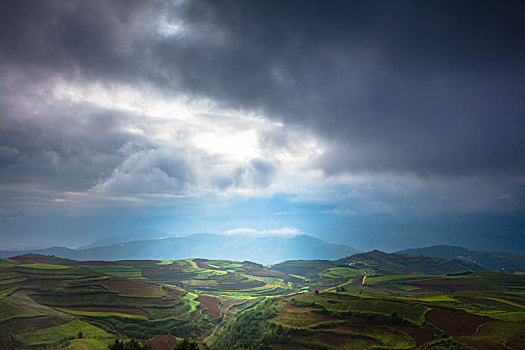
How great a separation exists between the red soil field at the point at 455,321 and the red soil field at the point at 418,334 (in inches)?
151

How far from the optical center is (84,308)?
89.0 meters

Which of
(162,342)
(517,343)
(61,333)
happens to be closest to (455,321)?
(517,343)

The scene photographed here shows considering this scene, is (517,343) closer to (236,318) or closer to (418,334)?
(418,334)

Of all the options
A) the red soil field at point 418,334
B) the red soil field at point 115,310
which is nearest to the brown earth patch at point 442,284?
the red soil field at point 418,334

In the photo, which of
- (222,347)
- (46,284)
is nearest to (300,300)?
(222,347)

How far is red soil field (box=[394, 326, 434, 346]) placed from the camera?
53812 mm

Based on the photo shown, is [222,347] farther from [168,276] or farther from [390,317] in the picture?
[168,276]

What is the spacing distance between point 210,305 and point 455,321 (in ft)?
304

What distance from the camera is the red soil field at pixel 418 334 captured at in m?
53.8

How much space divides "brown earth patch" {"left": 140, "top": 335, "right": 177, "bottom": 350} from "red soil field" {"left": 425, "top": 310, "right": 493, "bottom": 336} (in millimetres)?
64619

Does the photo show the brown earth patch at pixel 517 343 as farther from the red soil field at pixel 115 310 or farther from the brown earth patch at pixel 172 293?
the brown earth patch at pixel 172 293

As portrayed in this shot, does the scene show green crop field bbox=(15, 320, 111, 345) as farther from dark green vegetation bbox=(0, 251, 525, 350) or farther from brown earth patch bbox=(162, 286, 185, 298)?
brown earth patch bbox=(162, 286, 185, 298)

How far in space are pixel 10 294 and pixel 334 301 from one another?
101 meters

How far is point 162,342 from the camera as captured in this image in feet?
245
